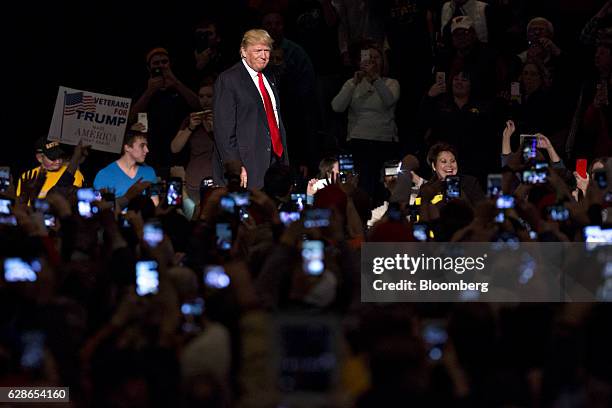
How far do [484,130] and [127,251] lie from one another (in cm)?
485

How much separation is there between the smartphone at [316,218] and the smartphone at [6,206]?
→ 75.4 inches

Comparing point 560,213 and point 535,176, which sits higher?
point 535,176

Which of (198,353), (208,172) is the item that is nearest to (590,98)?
(208,172)

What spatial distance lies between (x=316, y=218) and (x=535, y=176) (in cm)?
165

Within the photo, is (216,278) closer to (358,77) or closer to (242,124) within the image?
(242,124)

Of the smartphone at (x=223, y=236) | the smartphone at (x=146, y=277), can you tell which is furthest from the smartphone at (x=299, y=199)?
the smartphone at (x=146, y=277)

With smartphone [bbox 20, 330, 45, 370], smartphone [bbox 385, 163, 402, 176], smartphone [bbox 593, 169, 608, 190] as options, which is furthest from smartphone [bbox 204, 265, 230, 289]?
smartphone [bbox 385, 163, 402, 176]

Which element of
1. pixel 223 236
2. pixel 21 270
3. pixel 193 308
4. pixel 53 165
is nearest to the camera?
pixel 193 308

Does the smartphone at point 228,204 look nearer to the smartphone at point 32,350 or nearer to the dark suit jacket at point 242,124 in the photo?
the smartphone at point 32,350

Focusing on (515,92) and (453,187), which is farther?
(515,92)

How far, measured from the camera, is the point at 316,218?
6793 millimetres

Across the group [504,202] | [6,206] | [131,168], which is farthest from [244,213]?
[131,168]

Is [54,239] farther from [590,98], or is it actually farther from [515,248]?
[590,98]

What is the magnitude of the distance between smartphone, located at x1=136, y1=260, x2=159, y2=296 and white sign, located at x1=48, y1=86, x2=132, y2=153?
4986 millimetres
